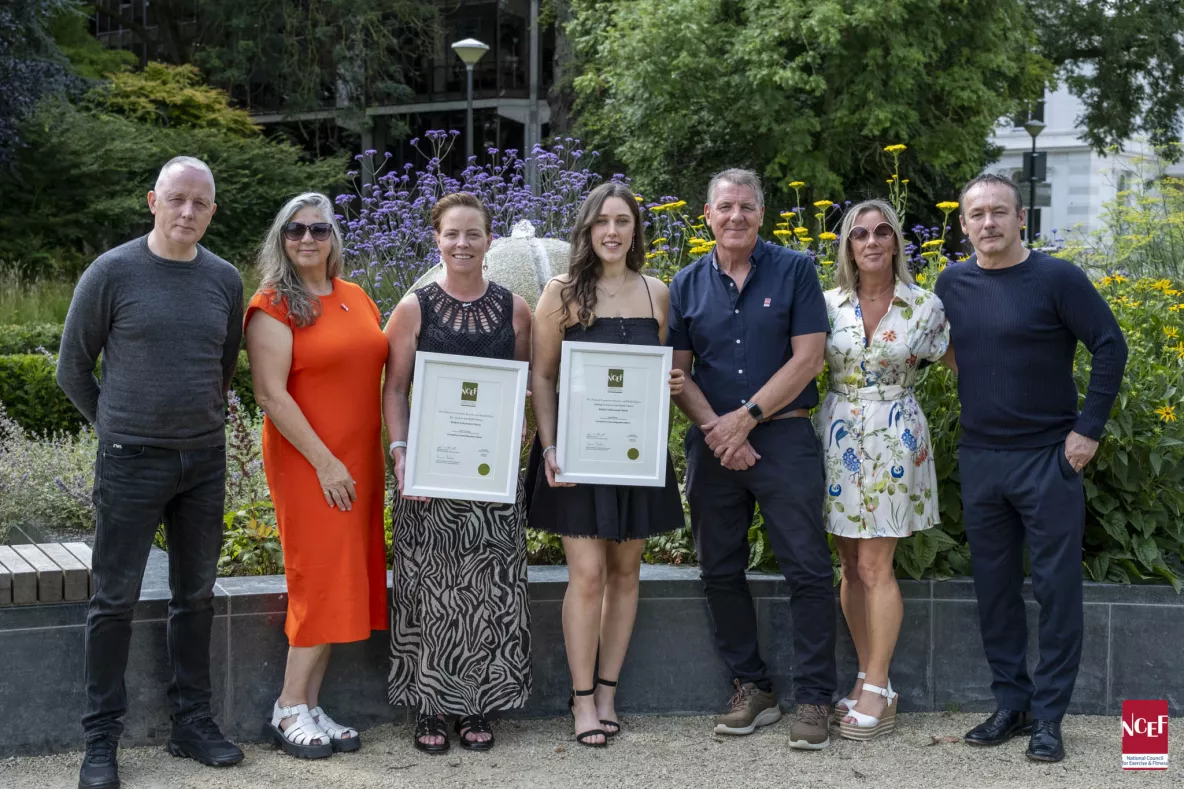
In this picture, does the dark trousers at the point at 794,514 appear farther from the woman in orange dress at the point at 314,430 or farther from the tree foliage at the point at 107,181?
the tree foliage at the point at 107,181

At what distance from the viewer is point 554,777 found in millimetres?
4348

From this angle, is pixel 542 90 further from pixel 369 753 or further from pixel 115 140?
pixel 369 753

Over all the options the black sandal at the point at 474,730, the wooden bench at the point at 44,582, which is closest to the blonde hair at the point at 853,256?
the black sandal at the point at 474,730

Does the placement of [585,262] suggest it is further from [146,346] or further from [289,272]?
[146,346]

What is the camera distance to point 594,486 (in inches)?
179

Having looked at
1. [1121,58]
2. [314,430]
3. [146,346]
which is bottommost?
[314,430]

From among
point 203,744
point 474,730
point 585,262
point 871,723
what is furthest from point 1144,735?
point 203,744

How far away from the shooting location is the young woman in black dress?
454 cm

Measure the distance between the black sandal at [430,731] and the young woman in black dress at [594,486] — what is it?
19.9 inches

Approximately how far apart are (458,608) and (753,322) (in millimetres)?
1522

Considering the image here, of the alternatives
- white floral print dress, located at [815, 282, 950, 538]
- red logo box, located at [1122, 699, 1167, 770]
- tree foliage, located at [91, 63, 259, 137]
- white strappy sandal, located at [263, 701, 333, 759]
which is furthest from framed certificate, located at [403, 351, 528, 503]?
tree foliage, located at [91, 63, 259, 137]

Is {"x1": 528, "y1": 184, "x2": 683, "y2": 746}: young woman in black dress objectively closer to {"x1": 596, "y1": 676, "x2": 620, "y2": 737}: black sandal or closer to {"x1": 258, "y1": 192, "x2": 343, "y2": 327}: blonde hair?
{"x1": 596, "y1": 676, "x2": 620, "y2": 737}: black sandal

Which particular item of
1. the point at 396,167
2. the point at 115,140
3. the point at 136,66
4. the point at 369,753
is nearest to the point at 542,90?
the point at 396,167

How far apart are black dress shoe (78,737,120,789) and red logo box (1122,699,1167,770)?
139 inches
